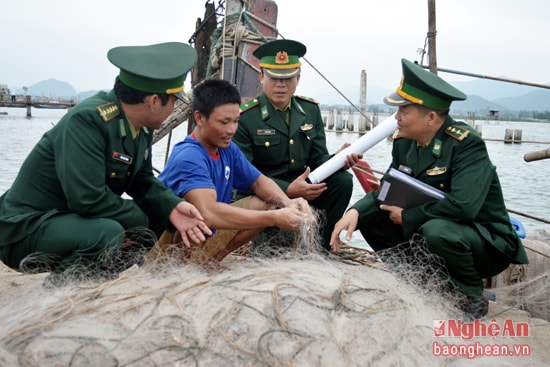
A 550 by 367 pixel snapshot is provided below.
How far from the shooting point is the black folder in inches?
143

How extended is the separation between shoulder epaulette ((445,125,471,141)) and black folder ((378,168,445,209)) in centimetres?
38

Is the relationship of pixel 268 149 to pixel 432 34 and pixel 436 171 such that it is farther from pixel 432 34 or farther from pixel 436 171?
pixel 432 34

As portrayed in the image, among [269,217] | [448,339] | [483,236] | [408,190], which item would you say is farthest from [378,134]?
[448,339]

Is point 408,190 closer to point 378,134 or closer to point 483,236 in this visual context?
point 483,236

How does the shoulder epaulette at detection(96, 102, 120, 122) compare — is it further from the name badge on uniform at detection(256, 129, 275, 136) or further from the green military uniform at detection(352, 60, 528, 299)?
the green military uniform at detection(352, 60, 528, 299)

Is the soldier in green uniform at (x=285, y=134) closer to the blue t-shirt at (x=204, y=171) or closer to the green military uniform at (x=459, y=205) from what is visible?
the blue t-shirt at (x=204, y=171)

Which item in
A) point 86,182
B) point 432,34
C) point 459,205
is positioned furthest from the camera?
point 432,34

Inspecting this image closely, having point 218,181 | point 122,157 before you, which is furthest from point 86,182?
point 218,181

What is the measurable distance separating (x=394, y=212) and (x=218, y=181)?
1256mm

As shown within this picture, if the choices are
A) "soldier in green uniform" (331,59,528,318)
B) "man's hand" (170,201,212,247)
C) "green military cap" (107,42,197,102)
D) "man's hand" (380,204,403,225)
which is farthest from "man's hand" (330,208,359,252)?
"green military cap" (107,42,197,102)

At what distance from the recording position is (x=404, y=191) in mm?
3734

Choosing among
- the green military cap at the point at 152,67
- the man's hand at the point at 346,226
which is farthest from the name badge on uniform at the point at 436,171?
the green military cap at the point at 152,67

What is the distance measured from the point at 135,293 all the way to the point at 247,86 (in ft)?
12.4

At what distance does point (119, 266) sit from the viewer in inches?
124
